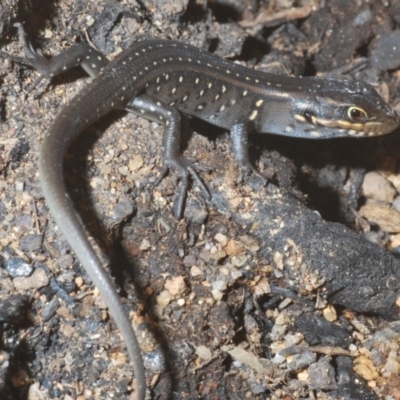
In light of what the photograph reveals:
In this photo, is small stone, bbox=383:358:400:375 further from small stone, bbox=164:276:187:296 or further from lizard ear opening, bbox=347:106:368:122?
lizard ear opening, bbox=347:106:368:122

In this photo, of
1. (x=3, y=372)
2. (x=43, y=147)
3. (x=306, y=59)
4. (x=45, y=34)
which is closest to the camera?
(x=3, y=372)

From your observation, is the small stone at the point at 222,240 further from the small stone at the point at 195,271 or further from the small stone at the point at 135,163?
the small stone at the point at 135,163

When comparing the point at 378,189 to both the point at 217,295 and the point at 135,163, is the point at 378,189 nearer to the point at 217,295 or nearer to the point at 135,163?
the point at 217,295

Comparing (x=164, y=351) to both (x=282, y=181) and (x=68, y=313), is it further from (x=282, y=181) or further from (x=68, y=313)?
(x=282, y=181)

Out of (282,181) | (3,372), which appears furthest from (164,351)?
(282,181)

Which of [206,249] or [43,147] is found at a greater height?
[43,147]

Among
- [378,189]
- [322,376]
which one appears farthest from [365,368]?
[378,189]

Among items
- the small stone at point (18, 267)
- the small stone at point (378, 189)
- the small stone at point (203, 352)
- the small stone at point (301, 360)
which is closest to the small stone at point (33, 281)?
the small stone at point (18, 267)
